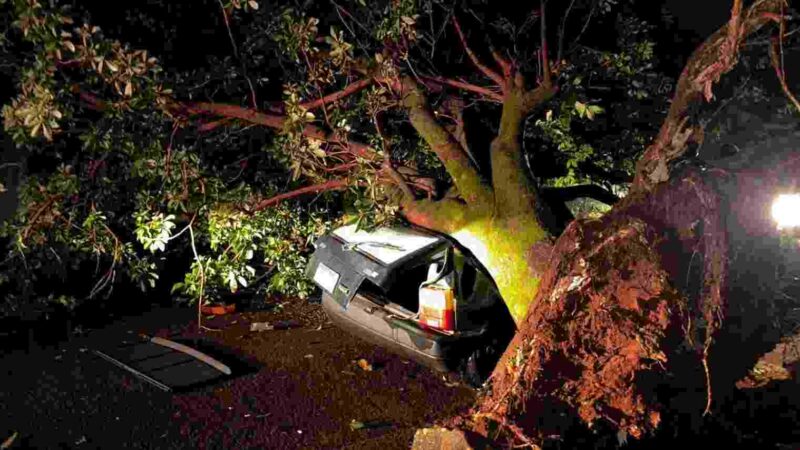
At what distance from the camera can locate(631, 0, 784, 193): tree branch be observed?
4.37 meters

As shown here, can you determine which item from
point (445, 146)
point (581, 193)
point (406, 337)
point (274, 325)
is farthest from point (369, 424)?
point (581, 193)

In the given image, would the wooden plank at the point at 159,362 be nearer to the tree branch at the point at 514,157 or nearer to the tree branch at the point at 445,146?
the tree branch at the point at 445,146

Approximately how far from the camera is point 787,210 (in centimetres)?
496

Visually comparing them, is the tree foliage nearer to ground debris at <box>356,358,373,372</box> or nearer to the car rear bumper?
the car rear bumper

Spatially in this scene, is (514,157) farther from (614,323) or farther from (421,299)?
(614,323)

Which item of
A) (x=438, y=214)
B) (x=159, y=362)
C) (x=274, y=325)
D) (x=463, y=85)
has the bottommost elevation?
(x=159, y=362)

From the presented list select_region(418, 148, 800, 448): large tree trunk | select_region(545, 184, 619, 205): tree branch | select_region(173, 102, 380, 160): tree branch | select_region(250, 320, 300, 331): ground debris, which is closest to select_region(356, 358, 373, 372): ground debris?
select_region(250, 320, 300, 331): ground debris

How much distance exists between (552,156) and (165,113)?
5279 millimetres

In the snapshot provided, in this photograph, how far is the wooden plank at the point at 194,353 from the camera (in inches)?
235

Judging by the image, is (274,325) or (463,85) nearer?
(463,85)

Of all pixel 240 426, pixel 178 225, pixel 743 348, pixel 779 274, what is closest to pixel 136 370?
pixel 240 426

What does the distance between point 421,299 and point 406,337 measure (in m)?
0.34

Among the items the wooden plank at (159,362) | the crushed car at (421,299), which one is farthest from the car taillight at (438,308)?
the wooden plank at (159,362)

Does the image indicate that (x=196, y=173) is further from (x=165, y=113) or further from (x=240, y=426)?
(x=240, y=426)
